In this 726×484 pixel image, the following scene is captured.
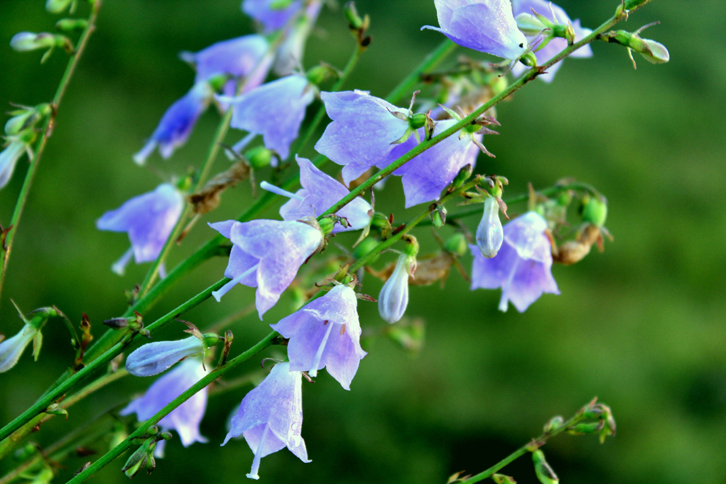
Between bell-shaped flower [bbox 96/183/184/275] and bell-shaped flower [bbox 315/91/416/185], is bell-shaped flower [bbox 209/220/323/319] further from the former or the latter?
bell-shaped flower [bbox 96/183/184/275]

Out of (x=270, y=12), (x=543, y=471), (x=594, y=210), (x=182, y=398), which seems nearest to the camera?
(x=182, y=398)

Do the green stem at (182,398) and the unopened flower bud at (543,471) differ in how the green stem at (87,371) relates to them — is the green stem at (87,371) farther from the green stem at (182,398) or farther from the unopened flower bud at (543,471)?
the unopened flower bud at (543,471)

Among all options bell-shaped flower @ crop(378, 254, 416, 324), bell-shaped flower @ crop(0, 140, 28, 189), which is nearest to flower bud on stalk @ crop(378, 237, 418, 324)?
bell-shaped flower @ crop(378, 254, 416, 324)

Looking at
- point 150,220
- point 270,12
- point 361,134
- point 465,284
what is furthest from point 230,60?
point 465,284

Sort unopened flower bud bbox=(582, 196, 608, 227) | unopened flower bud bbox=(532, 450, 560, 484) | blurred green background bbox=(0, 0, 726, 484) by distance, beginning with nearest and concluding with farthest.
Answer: unopened flower bud bbox=(532, 450, 560, 484) → unopened flower bud bbox=(582, 196, 608, 227) → blurred green background bbox=(0, 0, 726, 484)

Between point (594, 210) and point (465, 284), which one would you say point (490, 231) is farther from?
point (465, 284)

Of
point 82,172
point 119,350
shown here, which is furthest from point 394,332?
point 82,172
